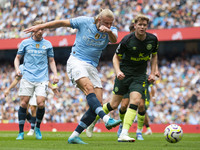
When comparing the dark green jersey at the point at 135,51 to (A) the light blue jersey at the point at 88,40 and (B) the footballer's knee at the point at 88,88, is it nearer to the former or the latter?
(A) the light blue jersey at the point at 88,40

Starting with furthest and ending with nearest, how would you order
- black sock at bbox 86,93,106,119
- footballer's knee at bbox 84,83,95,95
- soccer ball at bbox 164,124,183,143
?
soccer ball at bbox 164,124,183,143, footballer's knee at bbox 84,83,95,95, black sock at bbox 86,93,106,119

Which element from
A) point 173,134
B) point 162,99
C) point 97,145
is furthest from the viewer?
point 162,99

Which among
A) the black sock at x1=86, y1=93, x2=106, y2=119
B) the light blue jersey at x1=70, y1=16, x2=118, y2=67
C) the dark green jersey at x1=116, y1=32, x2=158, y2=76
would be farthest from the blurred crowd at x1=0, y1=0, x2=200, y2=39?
the black sock at x1=86, y1=93, x2=106, y2=119

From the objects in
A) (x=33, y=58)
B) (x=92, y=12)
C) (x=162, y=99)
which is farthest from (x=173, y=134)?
(x=92, y=12)

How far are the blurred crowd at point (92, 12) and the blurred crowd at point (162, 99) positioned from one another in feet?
6.29

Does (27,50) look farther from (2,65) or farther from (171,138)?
(2,65)

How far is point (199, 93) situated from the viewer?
54.1ft

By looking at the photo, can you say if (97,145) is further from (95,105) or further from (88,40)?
(88,40)

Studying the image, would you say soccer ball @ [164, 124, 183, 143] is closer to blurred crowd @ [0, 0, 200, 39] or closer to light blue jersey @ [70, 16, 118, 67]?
light blue jersey @ [70, 16, 118, 67]

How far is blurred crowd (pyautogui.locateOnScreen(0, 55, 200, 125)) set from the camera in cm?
1641

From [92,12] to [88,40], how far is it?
14069 millimetres

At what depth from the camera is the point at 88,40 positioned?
649cm

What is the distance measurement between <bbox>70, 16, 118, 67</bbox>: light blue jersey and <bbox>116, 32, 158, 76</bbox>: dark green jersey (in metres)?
0.52

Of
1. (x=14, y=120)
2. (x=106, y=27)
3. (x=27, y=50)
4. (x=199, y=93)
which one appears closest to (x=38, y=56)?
(x=27, y=50)
